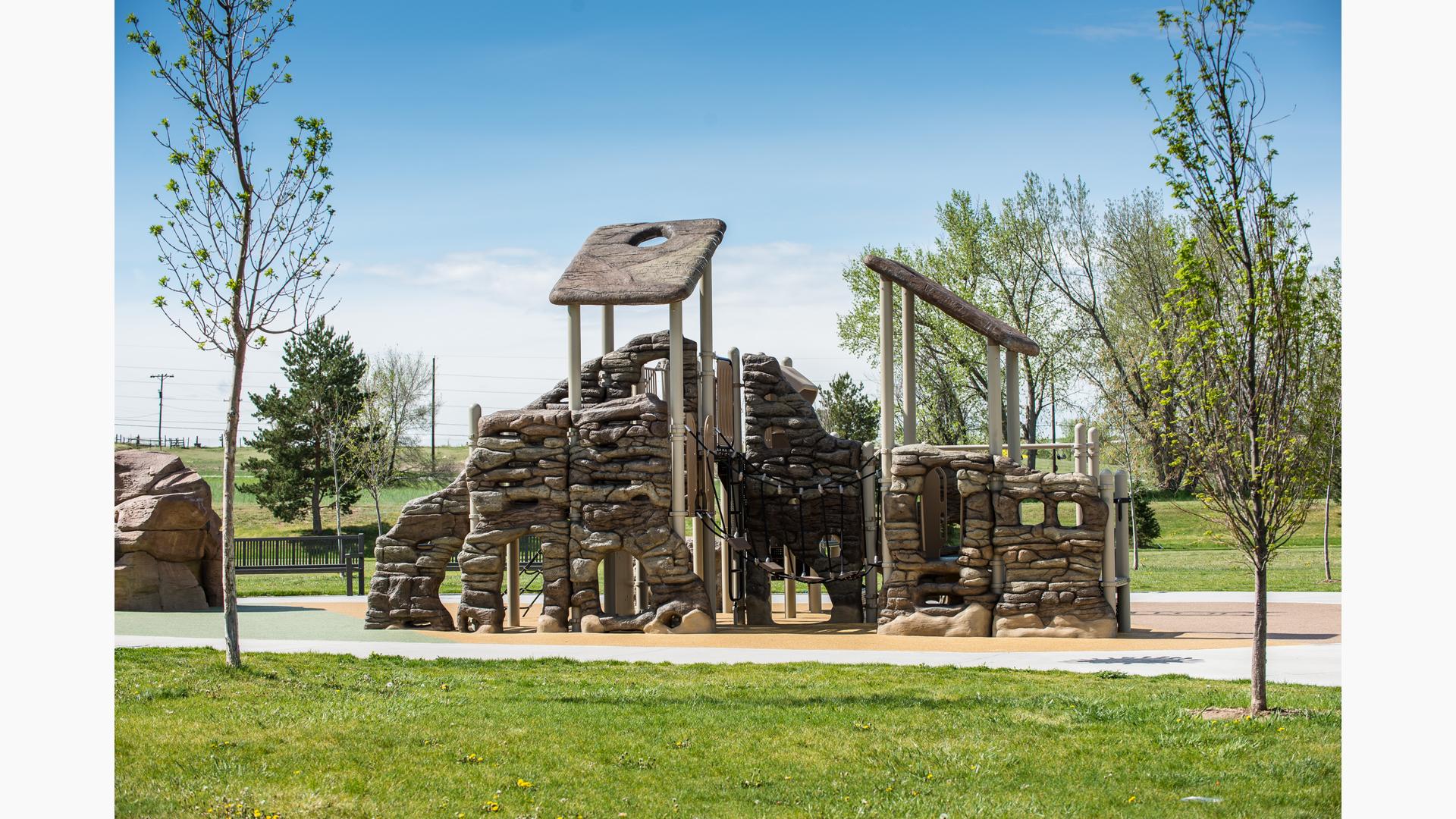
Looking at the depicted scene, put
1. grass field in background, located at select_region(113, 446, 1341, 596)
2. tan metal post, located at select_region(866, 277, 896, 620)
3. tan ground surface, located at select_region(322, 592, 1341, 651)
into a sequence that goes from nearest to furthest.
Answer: tan ground surface, located at select_region(322, 592, 1341, 651), tan metal post, located at select_region(866, 277, 896, 620), grass field in background, located at select_region(113, 446, 1341, 596)

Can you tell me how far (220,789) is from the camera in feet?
24.2

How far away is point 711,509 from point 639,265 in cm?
389

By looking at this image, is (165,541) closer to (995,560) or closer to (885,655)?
(885,655)

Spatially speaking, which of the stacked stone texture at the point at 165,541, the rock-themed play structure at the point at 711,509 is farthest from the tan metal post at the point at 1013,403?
the stacked stone texture at the point at 165,541

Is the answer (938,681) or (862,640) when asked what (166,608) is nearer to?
(862,640)

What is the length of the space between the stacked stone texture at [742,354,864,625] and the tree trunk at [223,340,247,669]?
9061 millimetres

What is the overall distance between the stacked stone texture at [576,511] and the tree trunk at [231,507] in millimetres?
5989

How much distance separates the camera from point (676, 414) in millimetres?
17453

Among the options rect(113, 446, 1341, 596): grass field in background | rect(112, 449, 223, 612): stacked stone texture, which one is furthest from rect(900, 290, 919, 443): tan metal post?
rect(112, 449, 223, 612): stacked stone texture

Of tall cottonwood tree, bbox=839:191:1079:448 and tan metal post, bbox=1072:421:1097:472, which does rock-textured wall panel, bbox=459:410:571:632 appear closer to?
tan metal post, bbox=1072:421:1097:472

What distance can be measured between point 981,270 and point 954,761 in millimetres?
29621

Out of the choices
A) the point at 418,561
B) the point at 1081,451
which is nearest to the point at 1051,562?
the point at 1081,451

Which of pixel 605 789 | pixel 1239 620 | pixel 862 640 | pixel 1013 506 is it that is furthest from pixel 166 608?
pixel 1239 620

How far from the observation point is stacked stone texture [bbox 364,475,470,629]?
18188 millimetres
